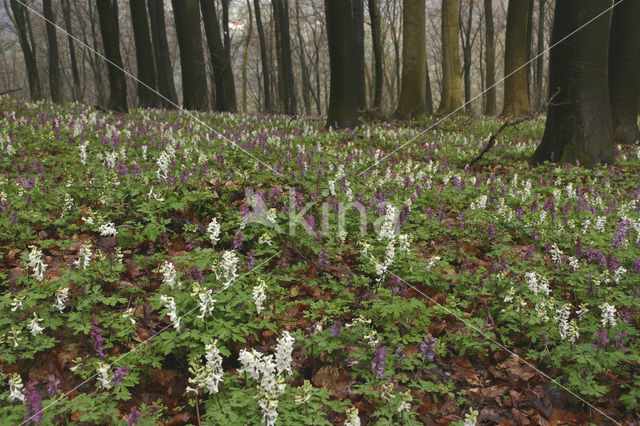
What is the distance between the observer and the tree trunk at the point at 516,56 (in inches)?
629

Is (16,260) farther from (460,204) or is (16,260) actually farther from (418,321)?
(460,204)

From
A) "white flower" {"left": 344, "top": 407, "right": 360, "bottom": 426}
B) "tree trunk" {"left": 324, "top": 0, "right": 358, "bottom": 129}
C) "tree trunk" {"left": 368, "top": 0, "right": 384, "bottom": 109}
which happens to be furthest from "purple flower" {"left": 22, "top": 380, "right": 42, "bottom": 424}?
"tree trunk" {"left": 368, "top": 0, "right": 384, "bottom": 109}

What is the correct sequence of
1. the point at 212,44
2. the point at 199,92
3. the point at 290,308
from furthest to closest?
1. the point at 212,44
2. the point at 199,92
3. the point at 290,308

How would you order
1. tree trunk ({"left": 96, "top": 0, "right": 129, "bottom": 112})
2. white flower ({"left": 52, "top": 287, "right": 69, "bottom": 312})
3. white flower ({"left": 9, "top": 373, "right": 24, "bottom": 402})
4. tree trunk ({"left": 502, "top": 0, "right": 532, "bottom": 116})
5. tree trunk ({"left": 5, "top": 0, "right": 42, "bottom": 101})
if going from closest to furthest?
white flower ({"left": 9, "top": 373, "right": 24, "bottom": 402}), white flower ({"left": 52, "top": 287, "right": 69, "bottom": 312}), tree trunk ({"left": 96, "top": 0, "right": 129, "bottom": 112}), tree trunk ({"left": 502, "top": 0, "right": 532, "bottom": 116}), tree trunk ({"left": 5, "top": 0, "right": 42, "bottom": 101})

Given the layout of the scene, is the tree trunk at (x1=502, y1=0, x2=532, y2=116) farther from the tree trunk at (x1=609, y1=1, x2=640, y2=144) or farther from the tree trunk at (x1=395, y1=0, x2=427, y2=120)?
the tree trunk at (x1=609, y1=1, x2=640, y2=144)

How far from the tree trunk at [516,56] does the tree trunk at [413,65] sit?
3.21 metres

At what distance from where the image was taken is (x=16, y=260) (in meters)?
4.12

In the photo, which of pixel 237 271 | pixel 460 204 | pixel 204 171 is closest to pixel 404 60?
pixel 460 204

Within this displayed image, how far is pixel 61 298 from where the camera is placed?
3.18 metres

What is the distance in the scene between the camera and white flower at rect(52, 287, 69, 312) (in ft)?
10.1

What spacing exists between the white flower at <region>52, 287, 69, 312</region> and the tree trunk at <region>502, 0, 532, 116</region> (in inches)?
628

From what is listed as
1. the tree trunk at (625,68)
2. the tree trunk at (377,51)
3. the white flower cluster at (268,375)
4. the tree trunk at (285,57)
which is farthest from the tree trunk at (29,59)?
the tree trunk at (625,68)

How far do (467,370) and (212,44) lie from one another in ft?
59.7

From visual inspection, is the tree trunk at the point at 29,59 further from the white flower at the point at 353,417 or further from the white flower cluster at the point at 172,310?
the white flower at the point at 353,417
